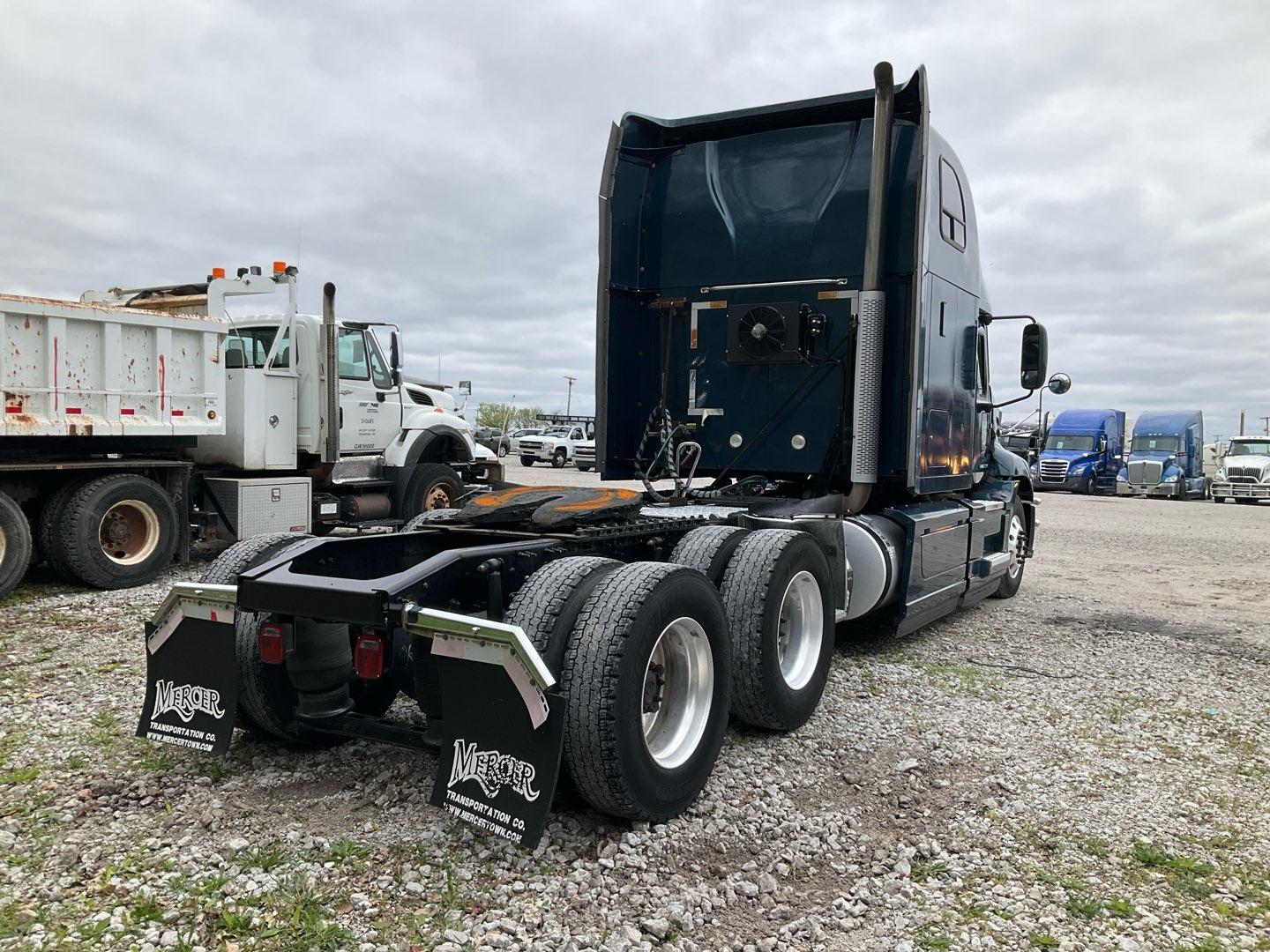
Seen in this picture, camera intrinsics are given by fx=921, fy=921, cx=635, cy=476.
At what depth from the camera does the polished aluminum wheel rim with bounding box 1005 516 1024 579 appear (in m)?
8.48

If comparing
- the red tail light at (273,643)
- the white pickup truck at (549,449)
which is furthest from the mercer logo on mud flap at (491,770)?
the white pickup truck at (549,449)

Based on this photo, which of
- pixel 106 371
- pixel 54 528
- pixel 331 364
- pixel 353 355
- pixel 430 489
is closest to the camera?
pixel 54 528

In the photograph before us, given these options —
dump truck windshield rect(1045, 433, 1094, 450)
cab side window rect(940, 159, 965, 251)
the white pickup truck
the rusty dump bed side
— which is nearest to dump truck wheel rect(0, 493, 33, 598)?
the rusty dump bed side

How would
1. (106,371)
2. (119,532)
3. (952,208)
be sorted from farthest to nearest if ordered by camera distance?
(119,532) → (106,371) → (952,208)

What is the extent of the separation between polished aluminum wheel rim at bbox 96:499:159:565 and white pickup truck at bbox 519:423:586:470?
28.1 meters

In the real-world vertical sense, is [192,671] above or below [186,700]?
above

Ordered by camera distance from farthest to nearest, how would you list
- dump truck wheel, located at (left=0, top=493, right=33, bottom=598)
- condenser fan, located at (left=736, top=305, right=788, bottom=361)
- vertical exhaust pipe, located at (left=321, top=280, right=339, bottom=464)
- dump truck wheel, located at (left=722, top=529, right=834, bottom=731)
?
vertical exhaust pipe, located at (left=321, top=280, right=339, bottom=464) → dump truck wheel, located at (left=0, top=493, right=33, bottom=598) → condenser fan, located at (left=736, top=305, right=788, bottom=361) → dump truck wheel, located at (left=722, top=529, right=834, bottom=731)

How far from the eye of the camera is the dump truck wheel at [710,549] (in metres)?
4.47

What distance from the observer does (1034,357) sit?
25.7ft

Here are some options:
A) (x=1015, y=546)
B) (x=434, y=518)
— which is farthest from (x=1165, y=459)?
(x=434, y=518)

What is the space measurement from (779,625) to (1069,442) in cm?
3065

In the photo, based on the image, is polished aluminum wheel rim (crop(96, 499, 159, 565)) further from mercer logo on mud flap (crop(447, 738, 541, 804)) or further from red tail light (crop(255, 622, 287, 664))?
mercer logo on mud flap (crop(447, 738, 541, 804))

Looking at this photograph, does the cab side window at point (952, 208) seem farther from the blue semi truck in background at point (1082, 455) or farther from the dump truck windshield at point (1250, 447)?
the dump truck windshield at point (1250, 447)

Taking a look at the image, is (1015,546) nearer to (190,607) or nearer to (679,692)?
(679,692)
